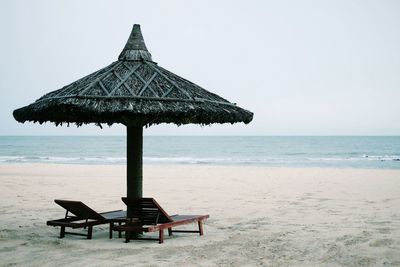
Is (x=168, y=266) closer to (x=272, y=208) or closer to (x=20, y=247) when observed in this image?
(x=20, y=247)

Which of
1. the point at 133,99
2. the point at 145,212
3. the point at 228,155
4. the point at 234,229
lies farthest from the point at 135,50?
the point at 228,155

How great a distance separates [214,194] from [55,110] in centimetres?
753

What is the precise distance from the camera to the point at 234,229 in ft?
24.4

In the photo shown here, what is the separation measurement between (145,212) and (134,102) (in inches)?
56.9

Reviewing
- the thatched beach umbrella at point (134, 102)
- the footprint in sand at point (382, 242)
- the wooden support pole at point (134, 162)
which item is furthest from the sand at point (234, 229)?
the thatched beach umbrella at point (134, 102)

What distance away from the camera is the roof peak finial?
6.58 metres

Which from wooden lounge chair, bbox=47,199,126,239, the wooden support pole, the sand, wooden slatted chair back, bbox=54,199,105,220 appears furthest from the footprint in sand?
wooden slatted chair back, bbox=54,199,105,220

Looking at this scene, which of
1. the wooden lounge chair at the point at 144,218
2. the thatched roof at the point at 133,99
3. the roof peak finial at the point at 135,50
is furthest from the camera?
the roof peak finial at the point at 135,50

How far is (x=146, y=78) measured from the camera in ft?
20.4

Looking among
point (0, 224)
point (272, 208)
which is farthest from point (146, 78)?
point (272, 208)

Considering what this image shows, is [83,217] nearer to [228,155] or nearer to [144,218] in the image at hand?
[144,218]

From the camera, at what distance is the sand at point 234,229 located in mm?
5473

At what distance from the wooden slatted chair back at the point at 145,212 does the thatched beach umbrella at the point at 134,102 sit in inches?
16.4

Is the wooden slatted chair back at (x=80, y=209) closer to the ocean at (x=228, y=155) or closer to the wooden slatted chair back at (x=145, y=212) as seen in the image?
the wooden slatted chair back at (x=145, y=212)
